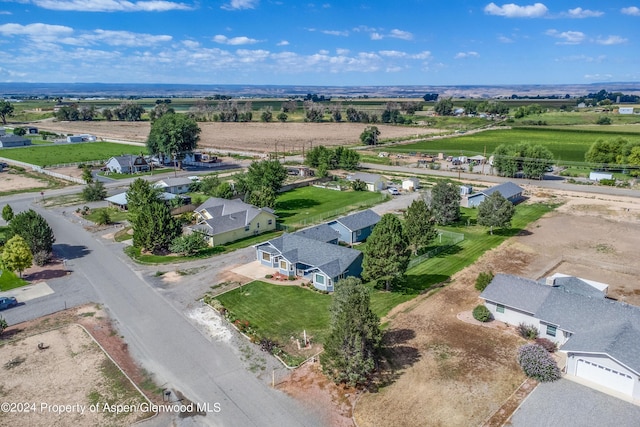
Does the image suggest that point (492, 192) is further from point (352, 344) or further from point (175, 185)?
point (175, 185)

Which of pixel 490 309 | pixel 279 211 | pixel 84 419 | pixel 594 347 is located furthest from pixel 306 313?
pixel 279 211

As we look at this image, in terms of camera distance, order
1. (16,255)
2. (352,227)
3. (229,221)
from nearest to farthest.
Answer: (16,255)
(352,227)
(229,221)

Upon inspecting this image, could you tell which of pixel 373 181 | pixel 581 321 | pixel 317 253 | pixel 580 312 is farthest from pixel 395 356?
pixel 373 181

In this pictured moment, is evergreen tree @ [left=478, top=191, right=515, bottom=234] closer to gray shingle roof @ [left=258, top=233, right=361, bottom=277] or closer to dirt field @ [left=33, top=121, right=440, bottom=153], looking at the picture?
gray shingle roof @ [left=258, top=233, right=361, bottom=277]

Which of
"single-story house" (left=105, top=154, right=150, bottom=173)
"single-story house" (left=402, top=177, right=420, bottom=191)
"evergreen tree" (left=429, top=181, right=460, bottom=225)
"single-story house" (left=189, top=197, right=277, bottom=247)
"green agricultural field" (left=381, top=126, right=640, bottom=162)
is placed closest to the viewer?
"single-story house" (left=189, top=197, right=277, bottom=247)

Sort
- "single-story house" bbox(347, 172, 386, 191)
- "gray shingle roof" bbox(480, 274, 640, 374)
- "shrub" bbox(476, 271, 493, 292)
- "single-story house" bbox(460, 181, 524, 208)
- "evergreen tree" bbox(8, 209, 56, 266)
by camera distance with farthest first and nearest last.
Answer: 1. "single-story house" bbox(347, 172, 386, 191)
2. "single-story house" bbox(460, 181, 524, 208)
3. "evergreen tree" bbox(8, 209, 56, 266)
4. "shrub" bbox(476, 271, 493, 292)
5. "gray shingle roof" bbox(480, 274, 640, 374)

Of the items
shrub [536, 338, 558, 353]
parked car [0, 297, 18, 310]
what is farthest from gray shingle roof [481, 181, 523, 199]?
parked car [0, 297, 18, 310]
